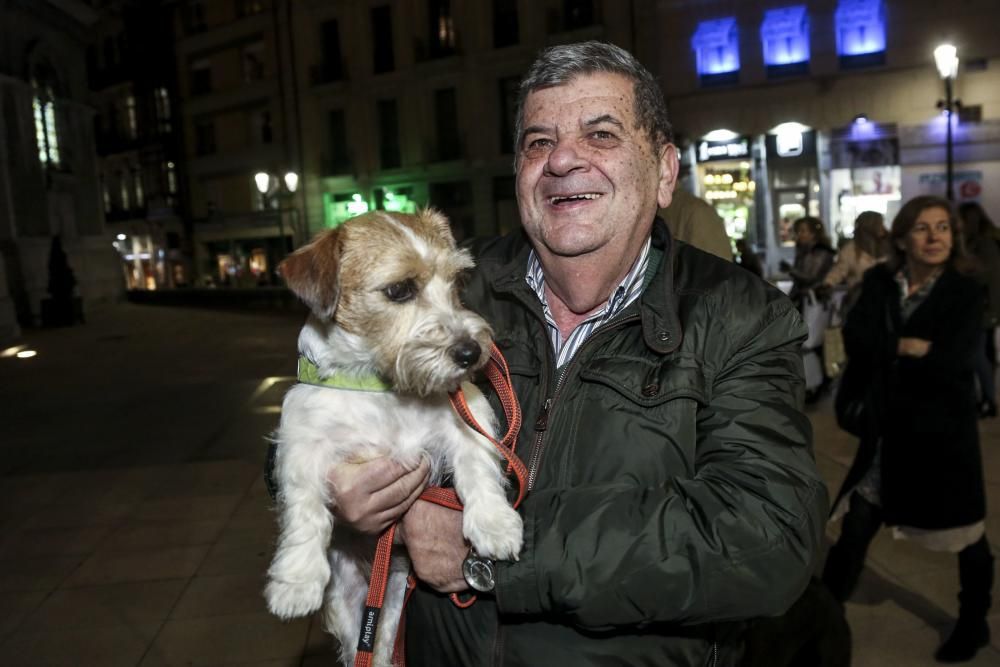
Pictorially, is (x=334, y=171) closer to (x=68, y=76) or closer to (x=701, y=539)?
(x=68, y=76)

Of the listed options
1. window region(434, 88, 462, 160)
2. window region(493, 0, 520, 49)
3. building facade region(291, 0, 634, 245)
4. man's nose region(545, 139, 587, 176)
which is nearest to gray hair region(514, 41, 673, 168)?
man's nose region(545, 139, 587, 176)

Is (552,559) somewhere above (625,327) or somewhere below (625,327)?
below

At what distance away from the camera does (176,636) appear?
13.3 ft

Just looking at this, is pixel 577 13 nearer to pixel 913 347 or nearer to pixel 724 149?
pixel 724 149

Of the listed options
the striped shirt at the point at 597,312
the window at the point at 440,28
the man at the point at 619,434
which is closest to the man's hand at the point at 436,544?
the man at the point at 619,434

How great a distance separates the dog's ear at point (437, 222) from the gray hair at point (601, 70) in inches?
28.1

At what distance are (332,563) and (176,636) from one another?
6.82 ft

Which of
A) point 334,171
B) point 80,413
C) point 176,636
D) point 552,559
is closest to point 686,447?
point 552,559

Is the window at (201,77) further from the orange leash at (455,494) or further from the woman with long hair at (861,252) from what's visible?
the orange leash at (455,494)

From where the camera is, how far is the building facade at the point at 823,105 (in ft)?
65.5

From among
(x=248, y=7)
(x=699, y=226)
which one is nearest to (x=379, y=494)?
(x=699, y=226)

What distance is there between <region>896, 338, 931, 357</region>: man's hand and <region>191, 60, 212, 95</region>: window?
142ft

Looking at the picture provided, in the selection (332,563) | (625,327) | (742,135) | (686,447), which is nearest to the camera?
(686,447)

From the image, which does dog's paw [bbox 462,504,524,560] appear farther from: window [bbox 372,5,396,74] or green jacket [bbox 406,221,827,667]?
window [bbox 372,5,396,74]
